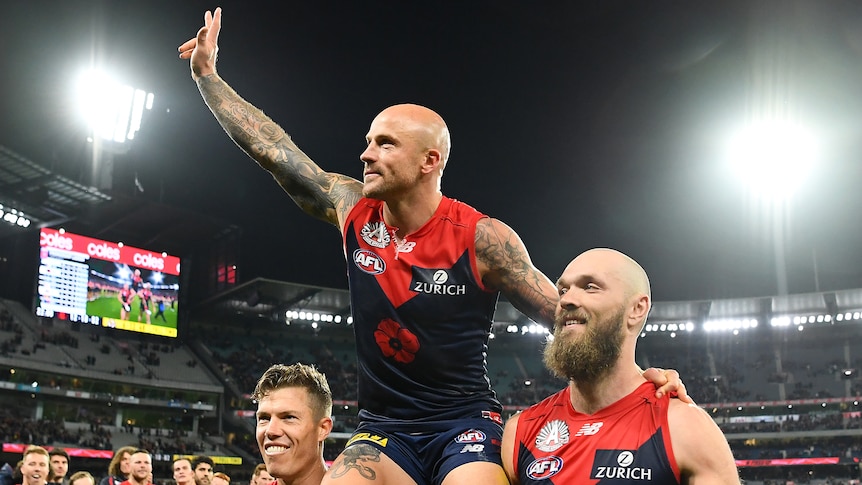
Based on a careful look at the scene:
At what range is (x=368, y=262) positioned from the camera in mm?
4383

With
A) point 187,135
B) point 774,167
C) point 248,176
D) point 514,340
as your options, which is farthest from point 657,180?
point 187,135

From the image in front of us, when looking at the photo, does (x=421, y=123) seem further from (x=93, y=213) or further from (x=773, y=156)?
(x=93, y=213)

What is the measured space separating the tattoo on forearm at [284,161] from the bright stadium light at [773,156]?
3330cm

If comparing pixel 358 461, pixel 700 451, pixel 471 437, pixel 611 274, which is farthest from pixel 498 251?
pixel 700 451

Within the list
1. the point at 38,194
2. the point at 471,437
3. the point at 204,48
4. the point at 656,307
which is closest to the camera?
the point at 471,437

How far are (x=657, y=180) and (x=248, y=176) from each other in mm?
22345

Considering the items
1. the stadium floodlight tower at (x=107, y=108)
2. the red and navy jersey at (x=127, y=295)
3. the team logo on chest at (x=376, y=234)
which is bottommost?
the team logo on chest at (x=376, y=234)

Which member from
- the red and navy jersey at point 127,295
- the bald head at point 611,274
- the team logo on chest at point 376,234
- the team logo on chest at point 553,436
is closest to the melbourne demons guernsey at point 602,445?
the team logo on chest at point 553,436

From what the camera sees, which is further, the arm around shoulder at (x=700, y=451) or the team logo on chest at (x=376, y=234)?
the team logo on chest at (x=376, y=234)

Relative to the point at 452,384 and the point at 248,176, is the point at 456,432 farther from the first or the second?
the point at 248,176

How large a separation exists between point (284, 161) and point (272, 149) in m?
0.13

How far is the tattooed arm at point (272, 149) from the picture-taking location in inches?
190

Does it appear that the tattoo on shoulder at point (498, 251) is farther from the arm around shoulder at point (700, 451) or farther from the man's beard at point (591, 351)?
the arm around shoulder at point (700, 451)

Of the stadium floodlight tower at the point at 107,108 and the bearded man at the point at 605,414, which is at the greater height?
the stadium floodlight tower at the point at 107,108
